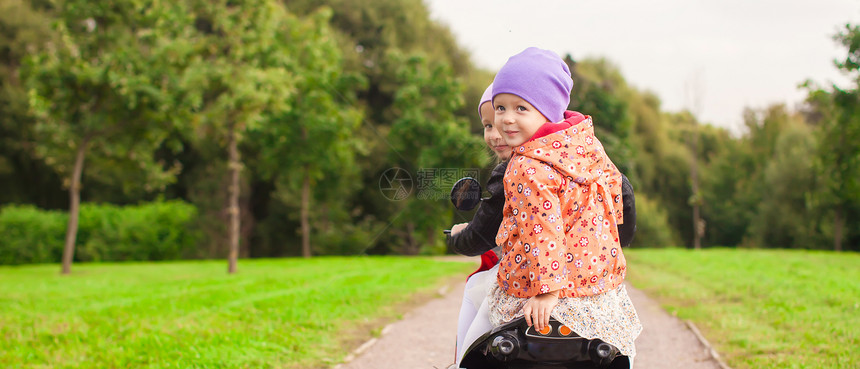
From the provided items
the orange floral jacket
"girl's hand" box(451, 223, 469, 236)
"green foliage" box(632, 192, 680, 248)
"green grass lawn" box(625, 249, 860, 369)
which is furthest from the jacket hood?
"green foliage" box(632, 192, 680, 248)

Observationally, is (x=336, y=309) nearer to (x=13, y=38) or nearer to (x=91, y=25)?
(x=91, y=25)

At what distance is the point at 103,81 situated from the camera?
17.1 m

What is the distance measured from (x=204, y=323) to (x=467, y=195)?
5.43m

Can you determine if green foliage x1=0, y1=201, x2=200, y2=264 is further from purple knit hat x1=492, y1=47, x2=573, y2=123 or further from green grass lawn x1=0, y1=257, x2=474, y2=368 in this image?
purple knit hat x1=492, y1=47, x2=573, y2=123

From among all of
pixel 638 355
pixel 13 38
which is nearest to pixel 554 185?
pixel 638 355

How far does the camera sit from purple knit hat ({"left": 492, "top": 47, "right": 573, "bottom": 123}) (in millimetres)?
2445

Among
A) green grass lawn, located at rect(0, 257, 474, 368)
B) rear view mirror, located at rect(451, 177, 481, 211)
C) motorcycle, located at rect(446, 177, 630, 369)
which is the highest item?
rear view mirror, located at rect(451, 177, 481, 211)

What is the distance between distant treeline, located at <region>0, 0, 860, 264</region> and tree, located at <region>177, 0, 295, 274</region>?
0.20ft

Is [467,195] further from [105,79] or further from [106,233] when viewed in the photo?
[106,233]

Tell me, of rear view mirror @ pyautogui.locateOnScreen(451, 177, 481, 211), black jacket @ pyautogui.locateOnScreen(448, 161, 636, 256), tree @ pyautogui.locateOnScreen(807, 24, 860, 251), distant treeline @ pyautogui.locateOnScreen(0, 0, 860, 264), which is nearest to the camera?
black jacket @ pyautogui.locateOnScreen(448, 161, 636, 256)

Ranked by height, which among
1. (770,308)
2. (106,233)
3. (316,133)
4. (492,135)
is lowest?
(770,308)

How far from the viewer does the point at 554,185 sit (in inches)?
90.8

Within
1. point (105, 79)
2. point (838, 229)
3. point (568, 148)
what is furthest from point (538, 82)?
point (838, 229)

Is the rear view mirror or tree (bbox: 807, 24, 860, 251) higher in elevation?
tree (bbox: 807, 24, 860, 251)
